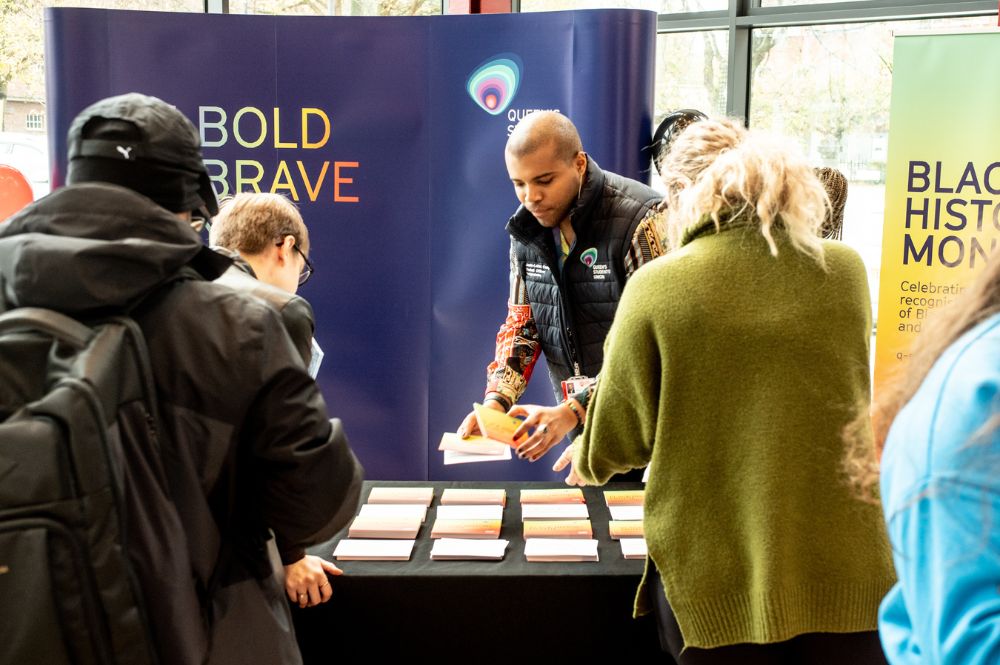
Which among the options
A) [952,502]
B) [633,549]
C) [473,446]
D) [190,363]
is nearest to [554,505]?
[473,446]

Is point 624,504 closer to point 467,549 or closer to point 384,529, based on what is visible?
point 467,549

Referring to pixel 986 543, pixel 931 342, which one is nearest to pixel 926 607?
pixel 986 543

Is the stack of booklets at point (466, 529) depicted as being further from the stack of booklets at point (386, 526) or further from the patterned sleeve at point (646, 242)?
the patterned sleeve at point (646, 242)

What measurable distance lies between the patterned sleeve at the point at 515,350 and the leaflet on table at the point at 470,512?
1.88 ft

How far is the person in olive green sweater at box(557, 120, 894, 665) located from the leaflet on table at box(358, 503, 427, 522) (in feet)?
2.79

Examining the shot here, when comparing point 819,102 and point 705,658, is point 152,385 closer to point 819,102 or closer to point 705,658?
point 705,658

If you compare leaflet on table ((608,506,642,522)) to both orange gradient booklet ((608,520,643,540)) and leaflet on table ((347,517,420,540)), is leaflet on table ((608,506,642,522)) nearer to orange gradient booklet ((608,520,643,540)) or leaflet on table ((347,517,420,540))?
orange gradient booklet ((608,520,643,540))

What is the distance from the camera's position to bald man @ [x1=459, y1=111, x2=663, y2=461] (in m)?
2.86

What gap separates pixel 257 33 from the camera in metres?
3.98

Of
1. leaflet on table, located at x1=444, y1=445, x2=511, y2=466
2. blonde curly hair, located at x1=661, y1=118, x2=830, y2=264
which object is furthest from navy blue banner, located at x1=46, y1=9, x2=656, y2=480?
blonde curly hair, located at x1=661, y1=118, x2=830, y2=264

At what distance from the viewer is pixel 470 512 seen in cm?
235

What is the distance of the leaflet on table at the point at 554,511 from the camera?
2.35m

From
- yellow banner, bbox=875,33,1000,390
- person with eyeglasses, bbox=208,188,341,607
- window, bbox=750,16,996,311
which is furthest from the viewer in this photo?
window, bbox=750,16,996,311

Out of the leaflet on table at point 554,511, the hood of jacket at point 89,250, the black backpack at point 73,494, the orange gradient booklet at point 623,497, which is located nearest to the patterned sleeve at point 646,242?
the orange gradient booklet at point 623,497
